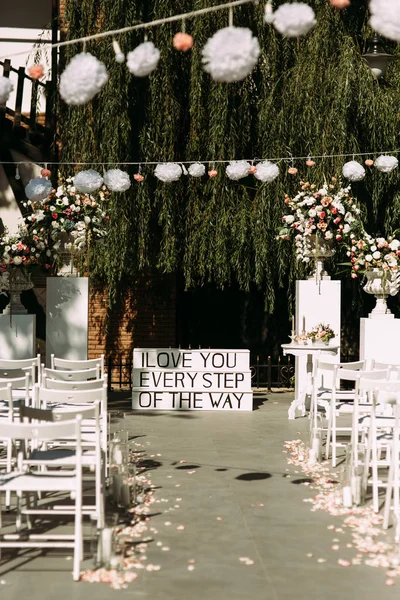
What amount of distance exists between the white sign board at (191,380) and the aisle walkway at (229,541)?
2462 mm

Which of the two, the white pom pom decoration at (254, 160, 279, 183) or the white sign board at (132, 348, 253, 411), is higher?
the white pom pom decoration at (254, 160, 279, 183)

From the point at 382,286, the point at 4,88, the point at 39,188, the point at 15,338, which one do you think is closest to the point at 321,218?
the point at 382,286

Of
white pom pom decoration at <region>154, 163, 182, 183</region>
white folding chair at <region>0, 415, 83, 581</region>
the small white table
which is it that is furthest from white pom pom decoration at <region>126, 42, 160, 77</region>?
the small white table

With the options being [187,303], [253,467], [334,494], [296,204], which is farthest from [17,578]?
[187,303]

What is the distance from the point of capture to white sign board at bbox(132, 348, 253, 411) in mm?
12219

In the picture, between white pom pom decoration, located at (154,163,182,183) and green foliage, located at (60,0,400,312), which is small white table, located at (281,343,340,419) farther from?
white pom pom decoration, located at (154,163,182,183)

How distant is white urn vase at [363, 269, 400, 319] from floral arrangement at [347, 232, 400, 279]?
9 cm

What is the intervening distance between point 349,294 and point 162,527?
28.7ft

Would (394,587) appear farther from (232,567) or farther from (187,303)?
(187,303)

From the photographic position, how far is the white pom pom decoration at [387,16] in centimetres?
508

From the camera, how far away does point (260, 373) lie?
14.8m

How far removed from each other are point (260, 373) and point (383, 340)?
344 cm

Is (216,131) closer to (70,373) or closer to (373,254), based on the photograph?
(373,254)

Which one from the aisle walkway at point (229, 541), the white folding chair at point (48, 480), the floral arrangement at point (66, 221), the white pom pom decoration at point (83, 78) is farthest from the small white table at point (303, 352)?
the white folding chair at point (48, 480)
